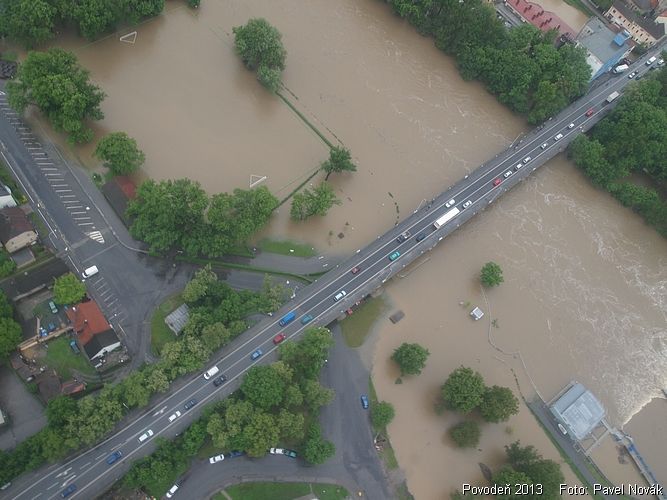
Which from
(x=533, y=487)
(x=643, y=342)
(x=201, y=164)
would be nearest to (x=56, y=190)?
(x=201, y=164)

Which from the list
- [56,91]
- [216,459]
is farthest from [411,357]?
[56,91]

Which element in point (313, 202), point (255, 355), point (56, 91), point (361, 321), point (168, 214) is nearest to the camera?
point (255, 355)

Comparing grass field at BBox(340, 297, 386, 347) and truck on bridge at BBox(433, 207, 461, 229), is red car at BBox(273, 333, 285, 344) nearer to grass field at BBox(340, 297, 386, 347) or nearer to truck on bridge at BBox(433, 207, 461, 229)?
grass field at BBox(340, 297, 386, 347)

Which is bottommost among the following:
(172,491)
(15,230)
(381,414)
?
(381,414)

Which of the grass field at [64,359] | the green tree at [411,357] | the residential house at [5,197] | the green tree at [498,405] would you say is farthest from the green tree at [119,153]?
the green tree at [498,405]

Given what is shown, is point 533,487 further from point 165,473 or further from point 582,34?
point 582,34

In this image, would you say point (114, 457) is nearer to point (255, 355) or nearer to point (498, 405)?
point (255, 355)
